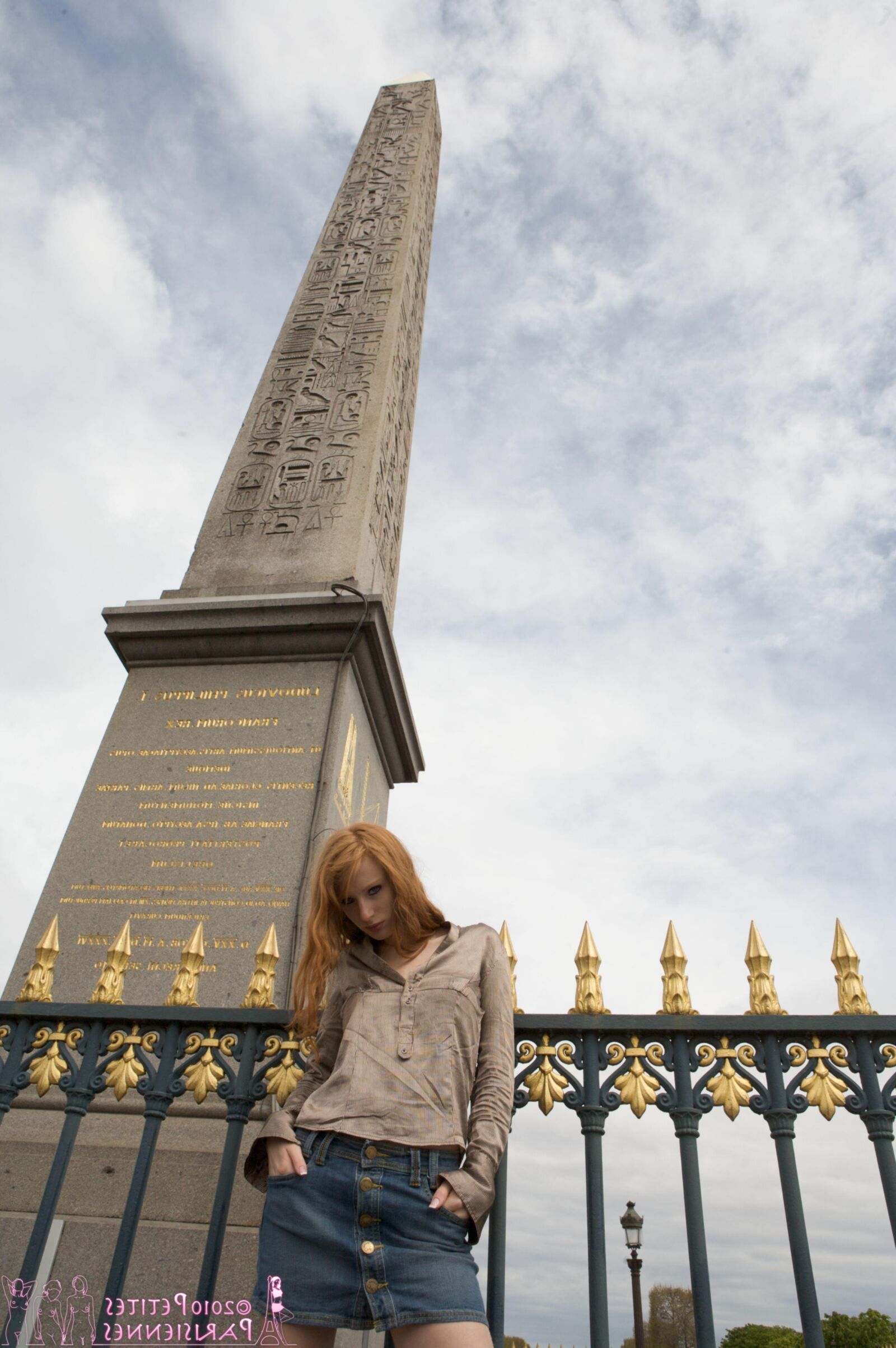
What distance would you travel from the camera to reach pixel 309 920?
10.7 ft

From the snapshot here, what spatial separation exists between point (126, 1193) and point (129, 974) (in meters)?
1.21

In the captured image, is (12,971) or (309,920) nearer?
(309,920)

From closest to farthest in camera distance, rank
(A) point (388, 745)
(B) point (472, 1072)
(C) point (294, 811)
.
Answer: (B) point (472, 1072), (C) point (294, 811), (A) point (388, 745)

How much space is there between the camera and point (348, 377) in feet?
33.4

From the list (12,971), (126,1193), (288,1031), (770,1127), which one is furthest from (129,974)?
(770,1127)

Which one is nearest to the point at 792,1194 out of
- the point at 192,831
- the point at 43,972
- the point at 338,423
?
the point at 43,972

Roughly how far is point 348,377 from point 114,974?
7719mm

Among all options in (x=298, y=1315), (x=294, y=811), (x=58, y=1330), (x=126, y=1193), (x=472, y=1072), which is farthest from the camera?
(x=294, y=811)

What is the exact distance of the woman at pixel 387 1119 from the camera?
2482mm

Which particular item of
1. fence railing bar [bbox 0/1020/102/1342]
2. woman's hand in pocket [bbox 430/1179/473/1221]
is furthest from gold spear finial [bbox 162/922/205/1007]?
woman's hand in pocket [bbox 430/1179/473/1221]

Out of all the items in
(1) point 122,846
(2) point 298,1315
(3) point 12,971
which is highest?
(1) point 122,846

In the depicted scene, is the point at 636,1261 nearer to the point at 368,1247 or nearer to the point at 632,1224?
the point at 632,1224

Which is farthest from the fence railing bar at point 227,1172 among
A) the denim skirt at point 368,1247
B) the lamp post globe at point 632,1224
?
the lamp post globe at point 632,1224

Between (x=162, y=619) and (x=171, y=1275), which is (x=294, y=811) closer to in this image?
(x=162, y=619)
